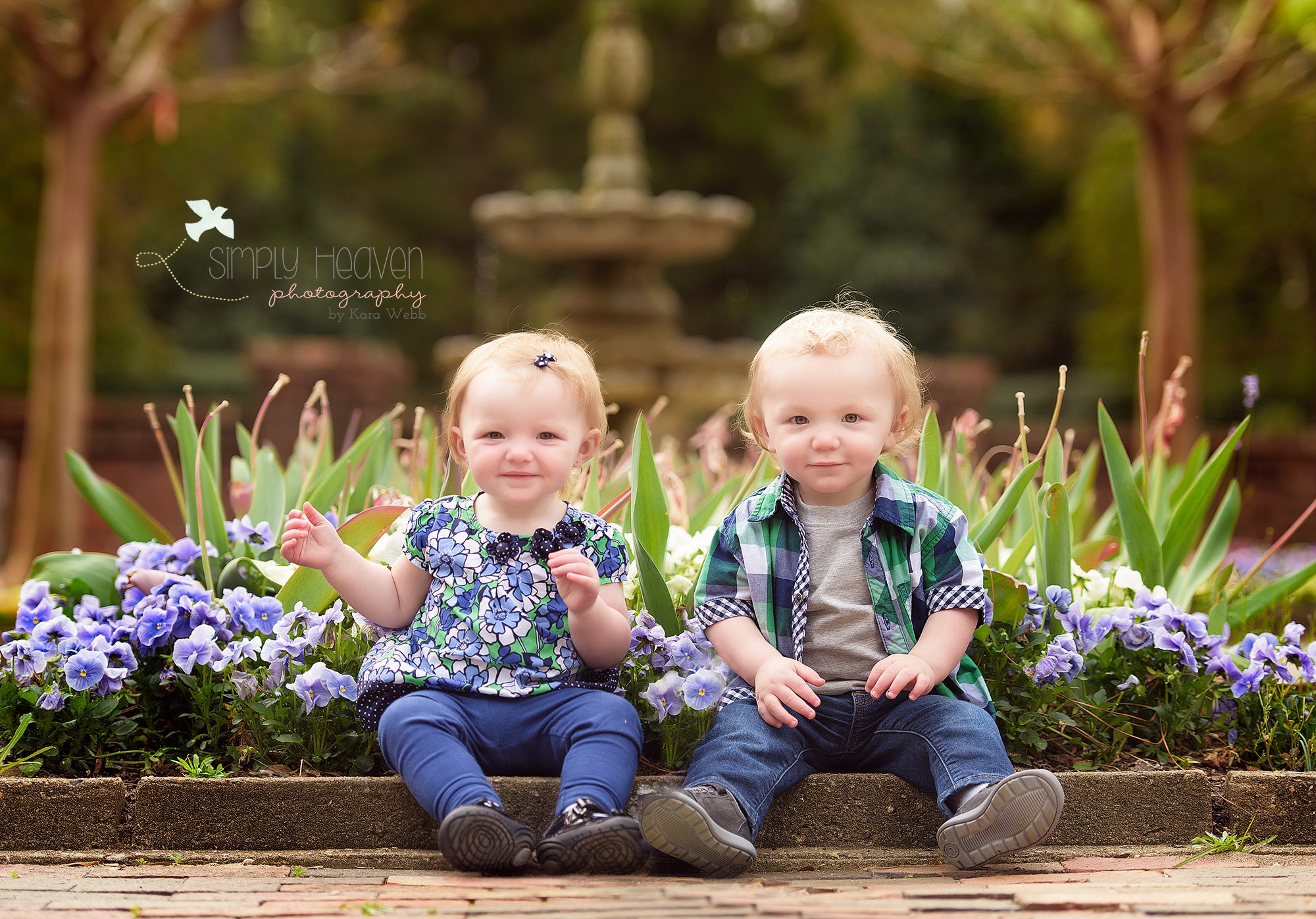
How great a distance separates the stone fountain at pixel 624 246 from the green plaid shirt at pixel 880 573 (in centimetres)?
623

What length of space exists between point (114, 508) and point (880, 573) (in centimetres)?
189

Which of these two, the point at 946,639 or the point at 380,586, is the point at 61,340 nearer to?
the point at 380,586

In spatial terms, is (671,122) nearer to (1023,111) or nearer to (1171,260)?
(1023,111)

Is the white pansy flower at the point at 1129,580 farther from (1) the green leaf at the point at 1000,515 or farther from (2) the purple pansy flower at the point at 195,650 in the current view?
(2) the purple pansy flower at the point at 195,650

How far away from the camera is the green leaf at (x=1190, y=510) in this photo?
9.88ft

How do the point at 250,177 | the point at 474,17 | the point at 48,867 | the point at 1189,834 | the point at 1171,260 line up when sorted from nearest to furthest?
the point at 48,867
the point at 1189,834
the point at 1171,260
the point at 250,177
the point at 474,17

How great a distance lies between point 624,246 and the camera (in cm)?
955

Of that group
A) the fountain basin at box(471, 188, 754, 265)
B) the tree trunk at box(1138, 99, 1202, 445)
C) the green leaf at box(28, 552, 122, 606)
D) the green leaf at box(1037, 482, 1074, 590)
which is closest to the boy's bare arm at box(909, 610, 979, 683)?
the green leaf at box(1037, 482, 1074, 590)

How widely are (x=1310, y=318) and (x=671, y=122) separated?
1012cm

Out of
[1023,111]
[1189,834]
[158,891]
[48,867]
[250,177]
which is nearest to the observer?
[158,891]

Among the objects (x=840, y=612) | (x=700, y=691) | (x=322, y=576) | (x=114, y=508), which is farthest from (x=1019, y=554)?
(x=114, y=508)

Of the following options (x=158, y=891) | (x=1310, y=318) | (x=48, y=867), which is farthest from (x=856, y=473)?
(x=1310, y=318)

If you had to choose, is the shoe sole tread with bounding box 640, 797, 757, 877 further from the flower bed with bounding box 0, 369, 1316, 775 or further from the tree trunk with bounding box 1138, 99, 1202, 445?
the tree trunk with bounding box 1138, 99, 1202, 445

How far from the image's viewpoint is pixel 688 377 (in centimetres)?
931
